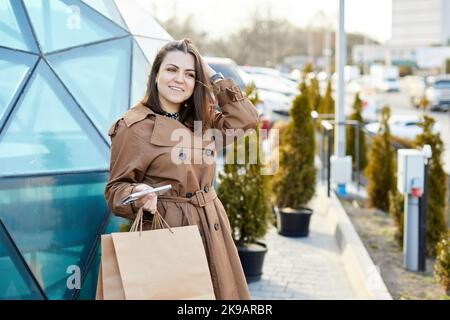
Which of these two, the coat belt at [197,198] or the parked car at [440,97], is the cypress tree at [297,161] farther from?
the parked car at [440,97]

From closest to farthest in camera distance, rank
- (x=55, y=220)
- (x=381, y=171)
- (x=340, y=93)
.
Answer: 1. (x=55, y=220)
2. (x=381, y=171)
3. (x=340, y=93)

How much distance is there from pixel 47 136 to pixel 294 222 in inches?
198

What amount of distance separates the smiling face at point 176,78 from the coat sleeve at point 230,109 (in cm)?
27

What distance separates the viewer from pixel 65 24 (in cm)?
484

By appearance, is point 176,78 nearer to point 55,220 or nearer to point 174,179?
point 174,179

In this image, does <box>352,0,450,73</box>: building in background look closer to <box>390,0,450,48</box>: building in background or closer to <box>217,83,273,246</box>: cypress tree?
<box>390,0,450,48</box>: building in background

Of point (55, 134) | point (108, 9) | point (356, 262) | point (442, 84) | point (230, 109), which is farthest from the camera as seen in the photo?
point (442, 84)

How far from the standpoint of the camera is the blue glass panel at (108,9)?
5141mm

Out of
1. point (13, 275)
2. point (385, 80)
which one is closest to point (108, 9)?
point (13, 275)

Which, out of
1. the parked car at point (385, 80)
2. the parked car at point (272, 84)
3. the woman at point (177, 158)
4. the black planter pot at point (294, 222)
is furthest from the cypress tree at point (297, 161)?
→ the parked car at point (385, 80)

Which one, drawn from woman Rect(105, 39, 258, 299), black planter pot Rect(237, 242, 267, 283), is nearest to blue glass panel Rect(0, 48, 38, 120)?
woman Rect(105, 39, 258, 299)

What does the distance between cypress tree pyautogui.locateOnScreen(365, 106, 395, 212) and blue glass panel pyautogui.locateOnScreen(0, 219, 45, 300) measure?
7.36 m

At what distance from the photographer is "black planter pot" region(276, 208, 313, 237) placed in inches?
341
